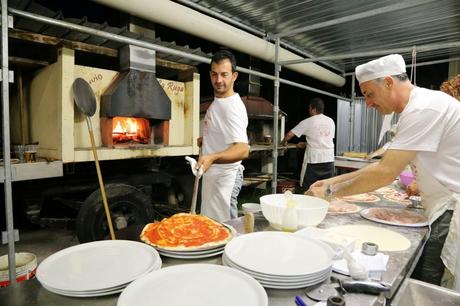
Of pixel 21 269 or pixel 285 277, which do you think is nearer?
pixel 285 277

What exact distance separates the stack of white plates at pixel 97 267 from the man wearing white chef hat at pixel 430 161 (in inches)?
48.2

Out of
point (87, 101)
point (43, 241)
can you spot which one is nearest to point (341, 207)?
point (87, 101)

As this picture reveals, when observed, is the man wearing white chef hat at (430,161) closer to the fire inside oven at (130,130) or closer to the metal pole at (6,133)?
the metal pole at (6,133)

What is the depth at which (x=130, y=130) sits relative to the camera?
364 cm

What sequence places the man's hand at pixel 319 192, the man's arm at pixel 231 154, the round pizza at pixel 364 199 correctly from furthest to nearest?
the round pizza at pixel 364 199 < the man's arm at pixel 231 154 < the man's hand at pixel 319 192

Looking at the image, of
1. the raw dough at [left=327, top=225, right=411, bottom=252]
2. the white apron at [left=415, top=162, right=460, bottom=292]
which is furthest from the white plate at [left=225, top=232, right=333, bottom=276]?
the white apron at [left=415, top=162, right=460, bottom=292]

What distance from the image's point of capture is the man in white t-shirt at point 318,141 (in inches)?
202

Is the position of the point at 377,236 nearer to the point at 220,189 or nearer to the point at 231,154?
the point at 231,154

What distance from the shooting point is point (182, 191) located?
4.68m

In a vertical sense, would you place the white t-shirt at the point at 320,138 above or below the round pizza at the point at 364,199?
above

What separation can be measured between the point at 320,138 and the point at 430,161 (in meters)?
3.57

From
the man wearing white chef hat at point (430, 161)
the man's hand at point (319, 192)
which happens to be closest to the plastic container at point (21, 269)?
the man's hand at point (319, 192)

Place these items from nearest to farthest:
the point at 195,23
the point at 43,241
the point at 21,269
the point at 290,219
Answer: the point at 290,219, the point at 21,269, the point at 195,23, the point at 43,241

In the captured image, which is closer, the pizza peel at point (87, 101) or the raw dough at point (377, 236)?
the raw dough at point (377, 236)
